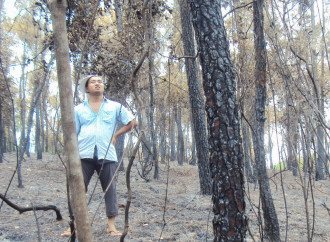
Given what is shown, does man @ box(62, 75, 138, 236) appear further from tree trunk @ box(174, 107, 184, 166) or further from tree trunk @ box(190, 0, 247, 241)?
tree trunk @ box(174, 107, 184, 166)

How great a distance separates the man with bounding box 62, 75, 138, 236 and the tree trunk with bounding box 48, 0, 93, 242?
207 cm

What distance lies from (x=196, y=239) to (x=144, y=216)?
1.25 metres

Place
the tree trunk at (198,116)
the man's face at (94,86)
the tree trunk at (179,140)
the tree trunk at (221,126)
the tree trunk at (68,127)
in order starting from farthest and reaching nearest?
the tree trunk at (179,140)
the tree trunk at (198,116)
the man's face at (94,86)
the tree trunk at (221,126)
the tree trunk at (68,127)

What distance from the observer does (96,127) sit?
303 centimetres

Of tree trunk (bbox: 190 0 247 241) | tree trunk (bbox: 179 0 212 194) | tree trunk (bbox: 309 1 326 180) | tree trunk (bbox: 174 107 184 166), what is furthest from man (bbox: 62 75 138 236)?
tree trunk (bbox: 174 107 184 166)

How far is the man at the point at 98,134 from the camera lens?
300 cm

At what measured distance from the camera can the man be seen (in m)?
3.00

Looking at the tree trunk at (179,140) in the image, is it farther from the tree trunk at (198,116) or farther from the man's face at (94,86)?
the man's face at (94,86)

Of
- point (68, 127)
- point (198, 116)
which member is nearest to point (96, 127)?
point (68, 127)

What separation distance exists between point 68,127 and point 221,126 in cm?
125

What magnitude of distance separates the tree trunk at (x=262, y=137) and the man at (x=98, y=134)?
4.33 ft

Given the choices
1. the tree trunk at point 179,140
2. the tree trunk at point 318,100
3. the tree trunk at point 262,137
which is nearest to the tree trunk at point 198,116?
the tree trunk at point 318,100

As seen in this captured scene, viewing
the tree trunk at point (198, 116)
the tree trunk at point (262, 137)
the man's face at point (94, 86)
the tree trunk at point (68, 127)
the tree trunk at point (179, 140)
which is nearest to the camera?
the tree trunk at point (68, 127)

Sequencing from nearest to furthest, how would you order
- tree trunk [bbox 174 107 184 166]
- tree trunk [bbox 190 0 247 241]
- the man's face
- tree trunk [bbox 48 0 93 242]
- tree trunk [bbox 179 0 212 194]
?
tree trunk [bbox 48 0 93 242] < tree trunk [bbox 190 0 247 241] < the man's face < tree trunk [bbox 179 0 212 194] < tree trunk [bbox 174 107 184 166]
